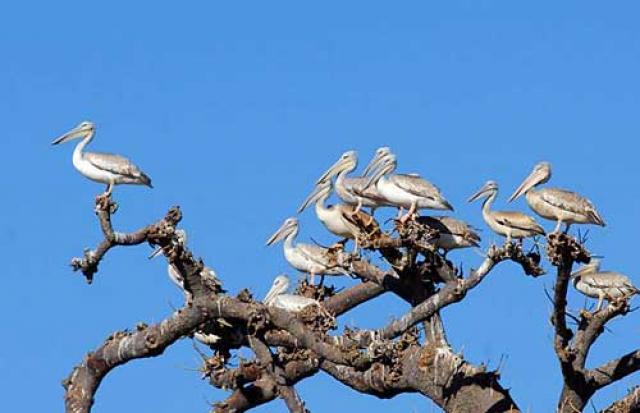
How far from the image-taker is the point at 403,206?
24969 millimetres

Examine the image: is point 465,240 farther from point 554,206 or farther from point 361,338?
point 361,338

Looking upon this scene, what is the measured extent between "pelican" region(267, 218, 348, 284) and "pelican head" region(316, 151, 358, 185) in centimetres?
104

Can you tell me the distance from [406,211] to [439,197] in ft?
1.80

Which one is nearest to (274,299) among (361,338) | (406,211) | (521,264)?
(406,211)

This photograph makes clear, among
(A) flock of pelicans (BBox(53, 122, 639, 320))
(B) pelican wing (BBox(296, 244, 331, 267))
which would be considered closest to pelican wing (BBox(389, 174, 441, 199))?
(A) flock of pelicans (BBox(53, 122, 639, 320))

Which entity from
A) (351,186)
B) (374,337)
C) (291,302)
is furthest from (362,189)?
(374,337)

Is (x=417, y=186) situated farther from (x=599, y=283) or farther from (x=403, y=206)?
(x=599, y=283)

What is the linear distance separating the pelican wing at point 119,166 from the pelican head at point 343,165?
3813 mm

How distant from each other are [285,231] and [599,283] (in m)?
6.08

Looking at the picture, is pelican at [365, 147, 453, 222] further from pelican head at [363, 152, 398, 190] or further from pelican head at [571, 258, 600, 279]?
pelican head at [571, 258, 600, 279]

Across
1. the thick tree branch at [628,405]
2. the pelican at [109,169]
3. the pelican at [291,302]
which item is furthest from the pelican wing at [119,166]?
the thick tree branch at [628,405]

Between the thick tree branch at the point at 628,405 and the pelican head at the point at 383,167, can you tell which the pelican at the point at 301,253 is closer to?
the pelican head at the point at 383,167

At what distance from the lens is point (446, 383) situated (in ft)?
71.1

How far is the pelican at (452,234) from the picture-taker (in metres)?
24.0
